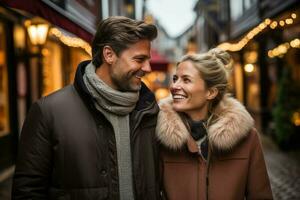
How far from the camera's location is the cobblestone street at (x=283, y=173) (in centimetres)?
811

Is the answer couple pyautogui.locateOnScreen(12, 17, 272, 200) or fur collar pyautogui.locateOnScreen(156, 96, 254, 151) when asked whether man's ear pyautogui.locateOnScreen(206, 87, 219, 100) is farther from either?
fur collar pyautogui.locateOnScreen(156, 96, 254, 151)

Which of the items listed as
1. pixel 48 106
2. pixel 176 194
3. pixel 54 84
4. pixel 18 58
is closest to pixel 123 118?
pixel 48 106

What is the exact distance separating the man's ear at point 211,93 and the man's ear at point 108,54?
75 cm

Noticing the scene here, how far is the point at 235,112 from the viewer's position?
3.22m

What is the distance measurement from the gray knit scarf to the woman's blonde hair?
569mm

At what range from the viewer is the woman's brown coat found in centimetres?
310

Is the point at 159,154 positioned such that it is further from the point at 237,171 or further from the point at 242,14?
the point at 242,14

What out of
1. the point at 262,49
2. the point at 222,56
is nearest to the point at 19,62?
the point at 222,56

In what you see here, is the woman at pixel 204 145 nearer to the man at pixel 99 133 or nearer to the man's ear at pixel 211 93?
the man's ear at pixel 211 93

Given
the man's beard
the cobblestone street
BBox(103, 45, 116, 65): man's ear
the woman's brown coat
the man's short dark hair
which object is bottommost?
the cobblestone street

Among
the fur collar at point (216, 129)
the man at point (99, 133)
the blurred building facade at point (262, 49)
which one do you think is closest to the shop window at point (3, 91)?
the blurred building facade at point (262, 49)

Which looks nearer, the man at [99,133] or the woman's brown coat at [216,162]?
the man at [99,133]

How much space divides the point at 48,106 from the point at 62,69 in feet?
43.8

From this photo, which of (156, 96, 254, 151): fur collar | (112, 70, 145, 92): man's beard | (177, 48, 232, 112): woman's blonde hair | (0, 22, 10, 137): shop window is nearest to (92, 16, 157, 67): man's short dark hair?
(112, 70, 145, 92): man's beard
